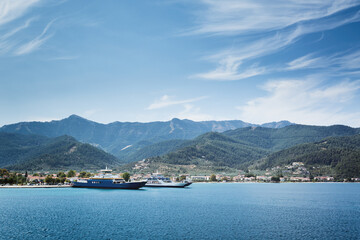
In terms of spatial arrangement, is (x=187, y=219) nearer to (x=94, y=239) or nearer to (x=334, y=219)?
(x=94, y=239)

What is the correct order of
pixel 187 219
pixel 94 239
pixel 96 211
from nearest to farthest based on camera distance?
pixel 94 239, pixel 187 219, pixel 96 211

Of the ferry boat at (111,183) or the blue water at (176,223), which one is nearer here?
the blue water at (176,223)

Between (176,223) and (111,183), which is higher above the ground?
(111,183)

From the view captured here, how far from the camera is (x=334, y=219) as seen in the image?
250ft

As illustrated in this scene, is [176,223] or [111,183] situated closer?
[176,223]

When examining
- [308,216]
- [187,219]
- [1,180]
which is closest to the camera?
[187,219]

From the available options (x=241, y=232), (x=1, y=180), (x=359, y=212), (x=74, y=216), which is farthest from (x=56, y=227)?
(x=1, y=180)

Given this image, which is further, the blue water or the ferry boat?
the ferry boat

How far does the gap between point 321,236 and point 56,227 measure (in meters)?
52.7

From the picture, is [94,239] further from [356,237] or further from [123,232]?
[356,237]

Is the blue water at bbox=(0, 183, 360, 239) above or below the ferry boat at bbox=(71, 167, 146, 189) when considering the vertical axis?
below

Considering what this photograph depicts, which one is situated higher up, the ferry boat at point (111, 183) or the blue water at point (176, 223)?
the ferry boat at point (111, 183)

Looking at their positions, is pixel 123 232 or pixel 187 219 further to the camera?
pixel 187 219

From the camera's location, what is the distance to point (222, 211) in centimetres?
8862
